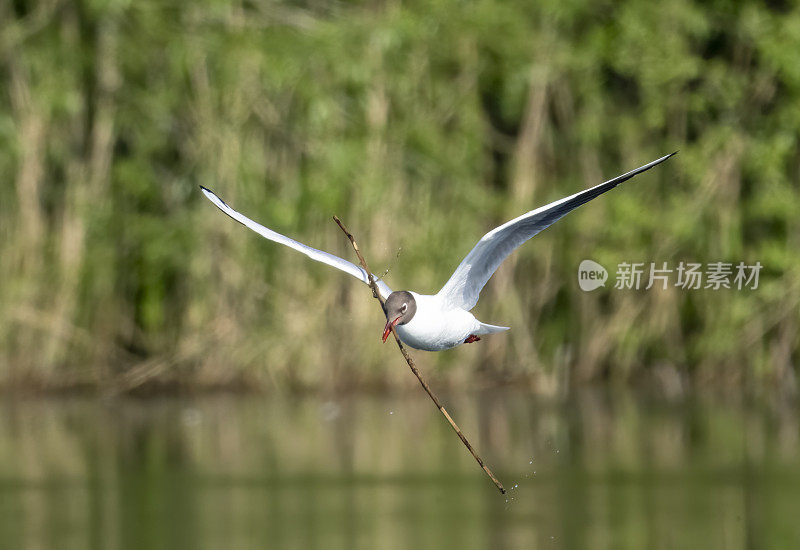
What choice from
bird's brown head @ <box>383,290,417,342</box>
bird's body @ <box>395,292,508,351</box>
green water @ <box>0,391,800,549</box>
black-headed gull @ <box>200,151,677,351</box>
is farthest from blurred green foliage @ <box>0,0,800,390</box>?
bird's brown head @ <box>383,290,417,342</box>

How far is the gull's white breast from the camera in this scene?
585 cm

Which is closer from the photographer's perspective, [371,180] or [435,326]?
[435,326]

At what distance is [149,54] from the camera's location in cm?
2056

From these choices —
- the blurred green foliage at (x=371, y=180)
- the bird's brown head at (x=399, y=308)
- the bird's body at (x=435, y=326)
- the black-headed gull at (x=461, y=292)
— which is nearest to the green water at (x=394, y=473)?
the blurred green foliage at (x=371, y=180)

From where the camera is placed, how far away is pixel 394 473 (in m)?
15.2

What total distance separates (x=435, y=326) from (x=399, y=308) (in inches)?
6.2

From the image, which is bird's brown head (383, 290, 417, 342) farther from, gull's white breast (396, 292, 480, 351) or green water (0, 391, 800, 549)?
green water (0, 391, 800, 549)

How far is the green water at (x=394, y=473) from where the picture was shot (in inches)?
498

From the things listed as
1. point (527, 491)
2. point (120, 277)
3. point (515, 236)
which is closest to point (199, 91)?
point (120, 277)

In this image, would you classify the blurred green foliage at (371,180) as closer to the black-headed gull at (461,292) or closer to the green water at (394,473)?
the green water at (394,473)

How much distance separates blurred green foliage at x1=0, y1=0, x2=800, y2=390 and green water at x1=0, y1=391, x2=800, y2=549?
849mm

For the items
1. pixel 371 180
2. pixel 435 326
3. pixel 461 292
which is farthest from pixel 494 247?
pixel 371 180

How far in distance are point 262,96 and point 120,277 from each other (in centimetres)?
301

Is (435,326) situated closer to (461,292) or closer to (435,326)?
(435,326)
